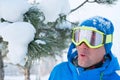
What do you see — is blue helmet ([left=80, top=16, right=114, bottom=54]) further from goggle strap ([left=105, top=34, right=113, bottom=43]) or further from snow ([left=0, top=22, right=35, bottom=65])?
snow ([left=0, top=22, right=35, bottom=65])

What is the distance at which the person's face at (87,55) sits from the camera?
1979 millimetres

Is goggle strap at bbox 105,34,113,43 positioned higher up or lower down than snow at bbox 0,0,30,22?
lower down

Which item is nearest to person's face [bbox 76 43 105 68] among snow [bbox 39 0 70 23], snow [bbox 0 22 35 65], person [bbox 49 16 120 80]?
person [bbox 49 16 120 80]

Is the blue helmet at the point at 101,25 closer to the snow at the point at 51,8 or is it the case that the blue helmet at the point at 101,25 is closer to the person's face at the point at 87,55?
the person's face at the point at 87,55

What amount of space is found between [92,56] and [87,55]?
3 cm

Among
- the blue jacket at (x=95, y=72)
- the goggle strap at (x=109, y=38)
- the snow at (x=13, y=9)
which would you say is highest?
the snow at (x=13, y=9)

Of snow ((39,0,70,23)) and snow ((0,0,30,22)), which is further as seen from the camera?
snow ((39,0,70,23))

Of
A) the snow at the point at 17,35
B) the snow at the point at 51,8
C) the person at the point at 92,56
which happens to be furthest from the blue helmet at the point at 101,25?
the snow at the point at 51,8

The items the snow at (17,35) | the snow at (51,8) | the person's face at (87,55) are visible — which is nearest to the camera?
the person's face at (87,55)

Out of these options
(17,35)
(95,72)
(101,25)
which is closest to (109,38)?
(101,25)

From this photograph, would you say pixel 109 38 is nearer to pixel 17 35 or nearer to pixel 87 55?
pixel 87 55

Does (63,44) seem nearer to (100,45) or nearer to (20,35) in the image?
(20,35)

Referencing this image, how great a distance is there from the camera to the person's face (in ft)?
6.49

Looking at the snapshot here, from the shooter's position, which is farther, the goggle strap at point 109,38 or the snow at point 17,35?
the snow at point 17,35
